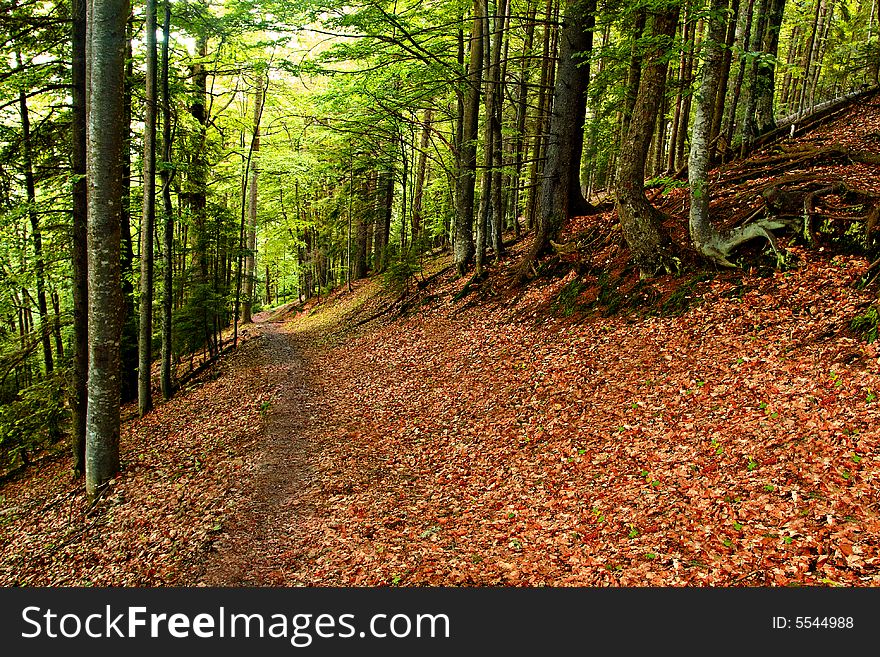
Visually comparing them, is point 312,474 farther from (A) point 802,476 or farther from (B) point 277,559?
(A) point 802,476

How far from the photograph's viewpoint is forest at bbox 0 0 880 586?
17.9 ft

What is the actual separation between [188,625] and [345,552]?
1873 millimetres

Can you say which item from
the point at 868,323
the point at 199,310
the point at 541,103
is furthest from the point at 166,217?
the point at 868,323

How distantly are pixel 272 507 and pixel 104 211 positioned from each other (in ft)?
16.5

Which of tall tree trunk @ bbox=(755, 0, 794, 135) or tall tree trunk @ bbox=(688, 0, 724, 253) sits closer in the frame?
tall tree trunk @ bbox=(688, 0, 724, 253)

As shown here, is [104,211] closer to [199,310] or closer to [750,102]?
[199,310]

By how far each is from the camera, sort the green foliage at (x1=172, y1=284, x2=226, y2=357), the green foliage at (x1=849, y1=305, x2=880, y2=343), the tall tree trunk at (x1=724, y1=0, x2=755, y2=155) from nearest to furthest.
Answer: the green foliage at (x1=849, y1=305, x2=880, y2=343) < the tall tree trunk at (x1=724, y1=0, x2=755, y2=155) < the green foliage at (x1=172, y1=284, x2=226, y2=357)

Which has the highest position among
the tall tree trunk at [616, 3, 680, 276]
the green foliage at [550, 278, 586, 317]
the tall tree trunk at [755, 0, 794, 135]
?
the tall tree trunk at [755, 0, 794, 135]

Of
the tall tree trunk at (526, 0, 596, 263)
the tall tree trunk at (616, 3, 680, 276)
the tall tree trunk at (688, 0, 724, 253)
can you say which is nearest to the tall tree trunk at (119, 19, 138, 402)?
the tall tree trunk at (526, 0, 596, 263)

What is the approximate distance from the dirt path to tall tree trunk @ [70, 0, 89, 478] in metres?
3.44

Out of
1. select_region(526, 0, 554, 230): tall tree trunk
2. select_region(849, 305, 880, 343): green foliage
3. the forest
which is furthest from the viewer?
select_region(526, 0, 554, 230): tall tree trunk

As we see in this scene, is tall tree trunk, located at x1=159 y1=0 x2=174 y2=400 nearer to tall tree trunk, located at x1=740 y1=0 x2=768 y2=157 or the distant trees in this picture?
the distant trees

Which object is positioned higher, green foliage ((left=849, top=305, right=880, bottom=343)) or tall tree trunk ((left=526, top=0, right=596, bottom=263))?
tall tree trunk ((left=526, top=0, right=596, bottom=263))

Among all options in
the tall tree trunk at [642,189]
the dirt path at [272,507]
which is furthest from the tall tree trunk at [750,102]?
the dirt path at [272,507]
